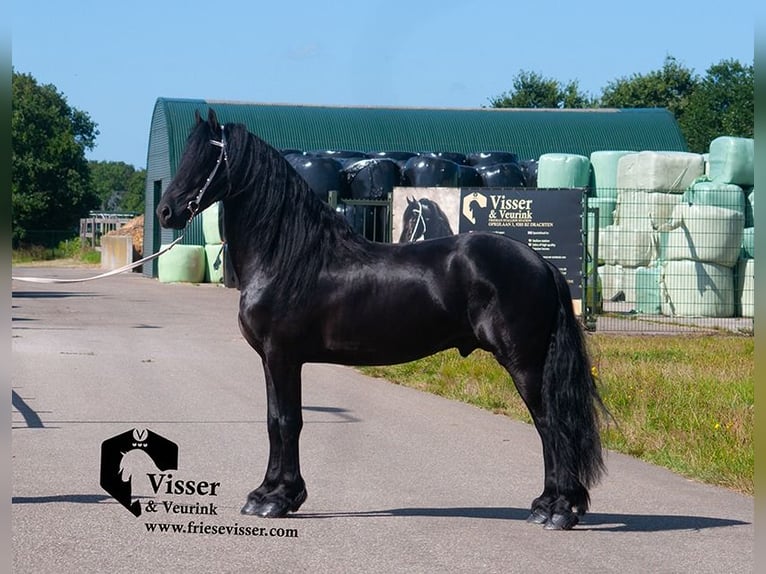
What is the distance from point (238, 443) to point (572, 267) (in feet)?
33.4

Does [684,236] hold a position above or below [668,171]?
below

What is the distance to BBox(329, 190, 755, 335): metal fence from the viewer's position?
2188cm

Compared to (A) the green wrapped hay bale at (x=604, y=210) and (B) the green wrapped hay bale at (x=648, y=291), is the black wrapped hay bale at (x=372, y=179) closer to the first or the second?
(A) the green wrapped hay bale at (x=604, y=210)

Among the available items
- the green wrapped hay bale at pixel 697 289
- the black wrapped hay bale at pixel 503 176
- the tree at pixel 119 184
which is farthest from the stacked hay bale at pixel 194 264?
the tree at pixel 119 184

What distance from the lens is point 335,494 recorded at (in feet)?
26.8

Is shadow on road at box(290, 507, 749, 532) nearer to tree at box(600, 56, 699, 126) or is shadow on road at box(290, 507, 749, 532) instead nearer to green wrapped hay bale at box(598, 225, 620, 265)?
green wrapped hay bale at box(598, 225, 620, 265)

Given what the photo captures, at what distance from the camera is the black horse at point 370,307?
7324mm

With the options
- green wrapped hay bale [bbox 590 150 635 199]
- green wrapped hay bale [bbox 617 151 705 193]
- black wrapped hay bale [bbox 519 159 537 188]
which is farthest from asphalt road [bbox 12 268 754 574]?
black wrapped hay bale [bbox 519 159 537 188]

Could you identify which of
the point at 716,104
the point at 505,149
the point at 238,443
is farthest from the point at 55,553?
the point at 716,104

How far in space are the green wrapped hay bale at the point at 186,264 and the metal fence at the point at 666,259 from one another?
1459 centimetres

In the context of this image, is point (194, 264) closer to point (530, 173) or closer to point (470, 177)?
point (470, 177)

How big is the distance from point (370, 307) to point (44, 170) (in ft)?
166

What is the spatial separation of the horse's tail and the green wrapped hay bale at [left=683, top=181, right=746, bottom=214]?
16.7 metres

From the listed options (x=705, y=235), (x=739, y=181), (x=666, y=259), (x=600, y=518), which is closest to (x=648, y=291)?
(x=666, y=259)
